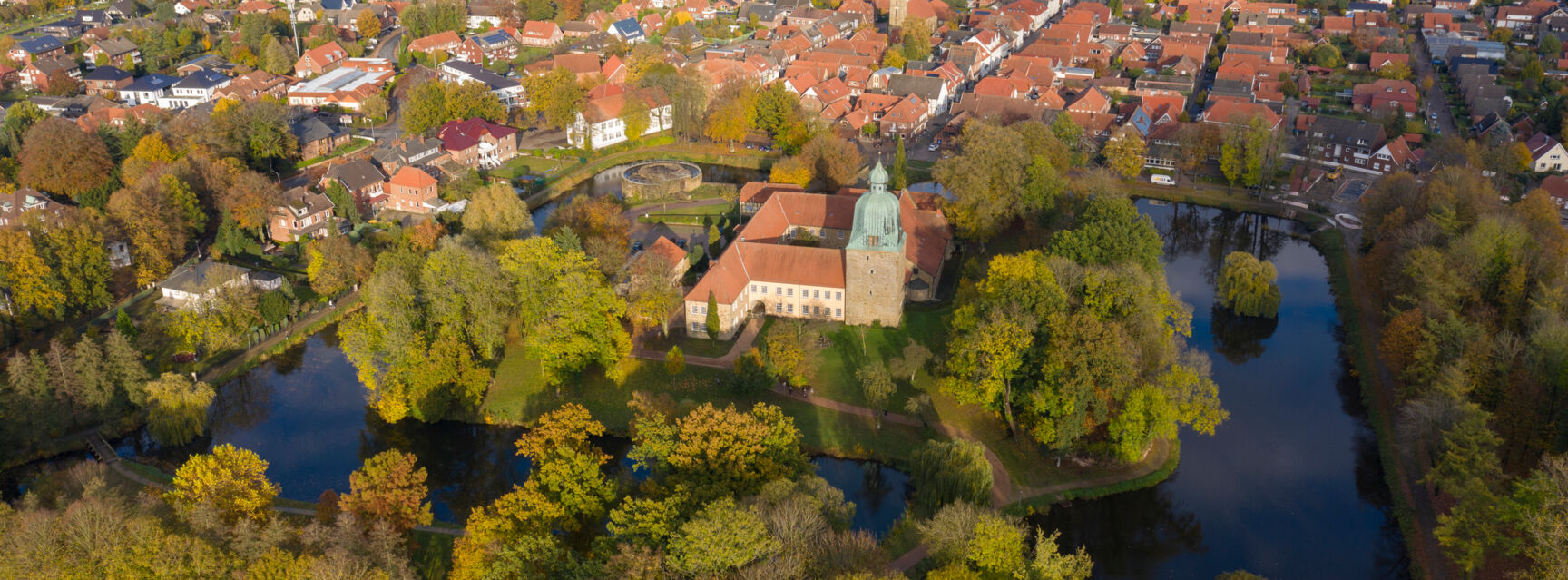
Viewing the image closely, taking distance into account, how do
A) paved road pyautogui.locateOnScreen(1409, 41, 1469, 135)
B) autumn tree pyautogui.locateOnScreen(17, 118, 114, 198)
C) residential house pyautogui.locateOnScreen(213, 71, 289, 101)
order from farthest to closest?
residential house pyautogui.locateOnScreen(213, 71, 289, 101), paved road pyautogui.locateOnScreen(1409, 41, 1469, 135), autumn tree pyautogui.locateOnScreen(17, 118, 114, 198)

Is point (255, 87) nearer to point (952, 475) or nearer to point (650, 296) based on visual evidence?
point (650, 296)

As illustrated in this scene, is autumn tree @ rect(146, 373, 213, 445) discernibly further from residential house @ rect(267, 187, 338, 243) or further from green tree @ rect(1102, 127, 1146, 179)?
green tree @ rect(1102, 127, 1146, 179)

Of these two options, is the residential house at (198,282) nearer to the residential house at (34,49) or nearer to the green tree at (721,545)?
the green tree at (721,545)

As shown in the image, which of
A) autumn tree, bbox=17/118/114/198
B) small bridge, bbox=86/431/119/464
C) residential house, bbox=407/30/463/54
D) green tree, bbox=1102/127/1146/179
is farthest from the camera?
residential house, bbox=407/30/463/54

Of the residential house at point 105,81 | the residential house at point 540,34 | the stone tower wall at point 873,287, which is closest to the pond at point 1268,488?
the stone tower wall at point 873,287

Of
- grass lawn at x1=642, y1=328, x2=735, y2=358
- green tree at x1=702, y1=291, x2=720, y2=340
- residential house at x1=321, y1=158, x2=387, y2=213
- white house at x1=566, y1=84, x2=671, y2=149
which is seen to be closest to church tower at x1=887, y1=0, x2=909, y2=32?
white house at x1=566, y1=84, x2=671, y2=149

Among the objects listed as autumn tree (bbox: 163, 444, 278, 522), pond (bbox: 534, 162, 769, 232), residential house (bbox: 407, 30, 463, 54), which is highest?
autumn tree (bbox: 163, 444, 278, 522)

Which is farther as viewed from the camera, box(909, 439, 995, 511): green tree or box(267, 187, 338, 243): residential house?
box(267, 187, 338, 243): residential house

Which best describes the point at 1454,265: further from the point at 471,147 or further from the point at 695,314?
the point at 471,147

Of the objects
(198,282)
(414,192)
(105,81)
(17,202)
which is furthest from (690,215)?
(105,81)
